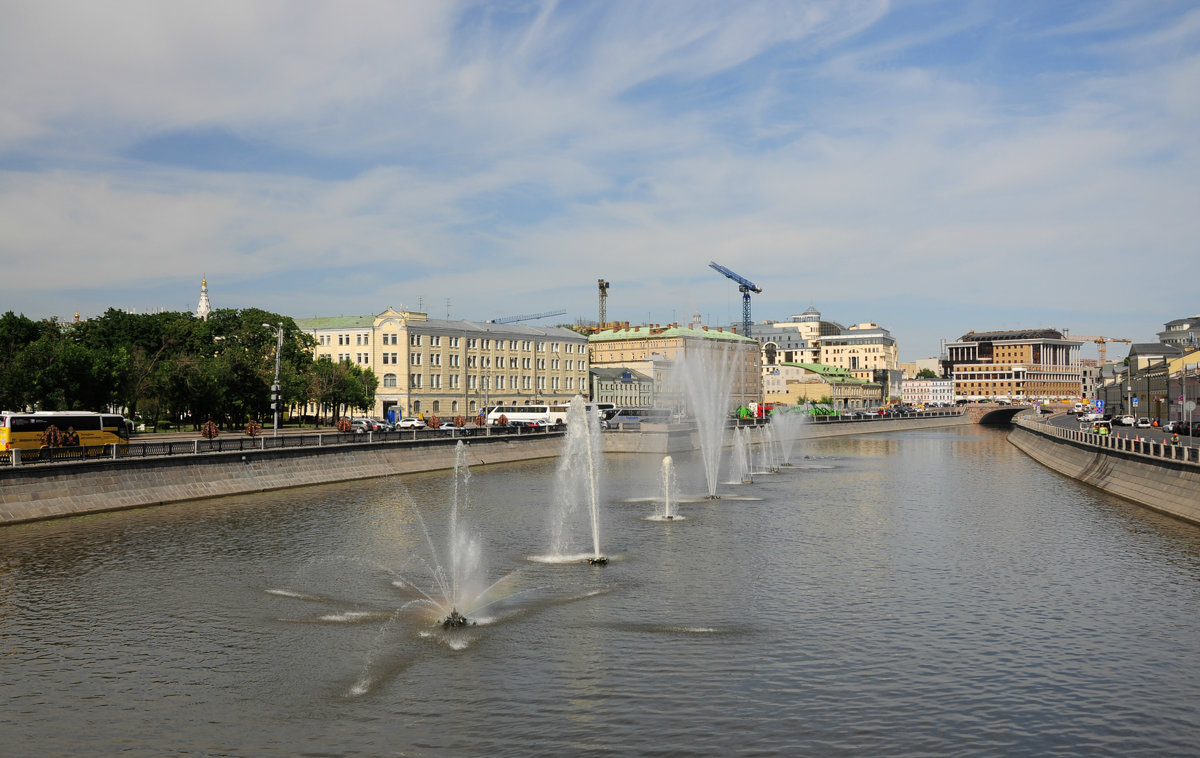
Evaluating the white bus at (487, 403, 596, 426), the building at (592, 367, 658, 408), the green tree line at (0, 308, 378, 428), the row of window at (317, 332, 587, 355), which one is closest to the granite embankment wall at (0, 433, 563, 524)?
the green tree line at (0, 308, 378, 428)

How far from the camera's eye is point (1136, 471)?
54.0 m

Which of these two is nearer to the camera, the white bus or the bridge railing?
the bridge railing

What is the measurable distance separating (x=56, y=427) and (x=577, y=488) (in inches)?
1132

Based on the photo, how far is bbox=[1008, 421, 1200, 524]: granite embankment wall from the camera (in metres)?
44.9

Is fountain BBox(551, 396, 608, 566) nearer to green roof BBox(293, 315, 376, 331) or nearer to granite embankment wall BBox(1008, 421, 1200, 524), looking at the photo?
granite embankment wall BBox(1008, 421, 1200, 524)

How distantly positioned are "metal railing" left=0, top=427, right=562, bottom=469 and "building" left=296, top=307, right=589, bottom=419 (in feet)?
180

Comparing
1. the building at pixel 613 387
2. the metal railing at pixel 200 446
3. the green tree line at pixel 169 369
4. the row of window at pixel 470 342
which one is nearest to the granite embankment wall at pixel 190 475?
the metal railing at pixel 200 446

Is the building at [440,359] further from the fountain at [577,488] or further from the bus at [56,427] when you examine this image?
the bus at [56,427]

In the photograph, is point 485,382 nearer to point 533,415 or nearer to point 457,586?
point 533,415

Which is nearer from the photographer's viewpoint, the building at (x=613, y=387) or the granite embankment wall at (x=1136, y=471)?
the granite embankment wall at (x=1136, y=471)

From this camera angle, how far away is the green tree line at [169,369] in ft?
262

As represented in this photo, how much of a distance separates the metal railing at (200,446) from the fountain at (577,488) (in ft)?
35.8

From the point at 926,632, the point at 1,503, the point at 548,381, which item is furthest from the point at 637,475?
the point at 548,381

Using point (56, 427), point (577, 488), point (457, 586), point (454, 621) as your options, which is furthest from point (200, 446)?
point (454, 621)
